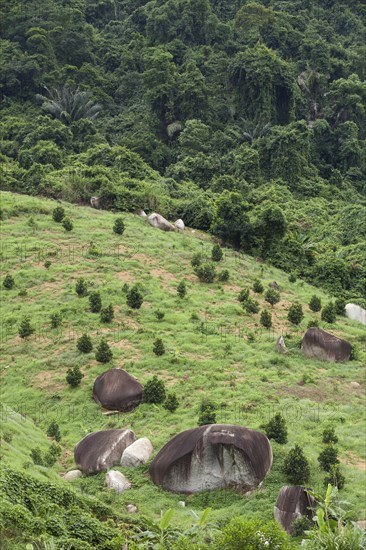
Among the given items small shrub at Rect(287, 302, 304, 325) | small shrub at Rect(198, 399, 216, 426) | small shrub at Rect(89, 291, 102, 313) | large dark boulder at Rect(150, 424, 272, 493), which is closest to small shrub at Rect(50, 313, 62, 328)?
small shrub at Rect(89, 291, 102, 313)

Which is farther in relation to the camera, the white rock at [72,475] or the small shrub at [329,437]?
the small shrub at [329,437]

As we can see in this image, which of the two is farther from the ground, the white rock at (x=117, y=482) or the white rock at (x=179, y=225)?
the white rock at (x=117, y=482)

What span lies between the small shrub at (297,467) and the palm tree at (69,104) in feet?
133

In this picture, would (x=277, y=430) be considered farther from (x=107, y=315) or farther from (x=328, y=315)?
(x=328, y=315)

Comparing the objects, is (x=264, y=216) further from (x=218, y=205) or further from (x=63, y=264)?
(x=63, y=264)

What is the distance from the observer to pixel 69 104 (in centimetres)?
5234

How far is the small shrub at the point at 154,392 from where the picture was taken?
1844cm

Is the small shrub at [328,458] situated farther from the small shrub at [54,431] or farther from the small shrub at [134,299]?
the small shrub at [134,299]

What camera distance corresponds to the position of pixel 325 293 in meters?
31.1

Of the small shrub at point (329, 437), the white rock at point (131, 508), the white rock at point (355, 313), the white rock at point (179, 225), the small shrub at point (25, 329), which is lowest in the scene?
the white rock at point (179, 225)

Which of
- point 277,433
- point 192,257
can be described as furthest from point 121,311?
point 277,433

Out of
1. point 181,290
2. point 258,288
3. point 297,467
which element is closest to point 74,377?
point 181,290

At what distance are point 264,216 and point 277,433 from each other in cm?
1764

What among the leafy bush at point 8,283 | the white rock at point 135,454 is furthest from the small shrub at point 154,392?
the leafy bush at point 8,283
